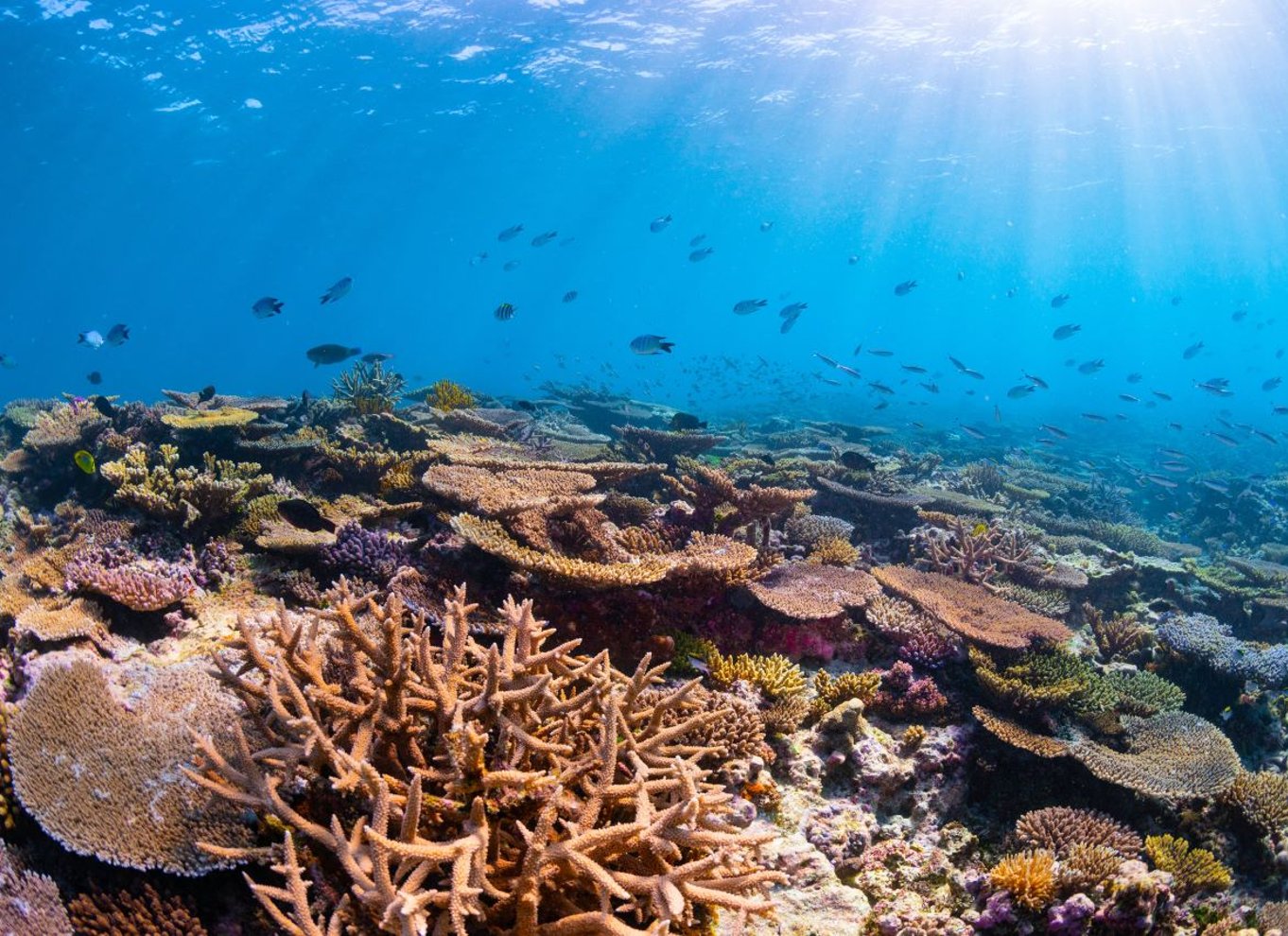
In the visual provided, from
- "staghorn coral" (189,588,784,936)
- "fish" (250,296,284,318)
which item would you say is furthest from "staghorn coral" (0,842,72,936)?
"fish" (250,296,284,318)

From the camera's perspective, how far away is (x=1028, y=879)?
12.5ft

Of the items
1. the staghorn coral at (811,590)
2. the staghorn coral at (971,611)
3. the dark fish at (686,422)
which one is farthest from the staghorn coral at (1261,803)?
the dark fish at (686,422)

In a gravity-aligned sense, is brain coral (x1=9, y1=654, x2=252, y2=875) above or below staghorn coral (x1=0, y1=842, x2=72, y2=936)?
above

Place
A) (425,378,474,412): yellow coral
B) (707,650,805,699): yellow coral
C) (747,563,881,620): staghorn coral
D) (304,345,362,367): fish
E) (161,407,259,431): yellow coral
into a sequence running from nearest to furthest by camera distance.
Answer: (707,650,805,699): yellow coral
(747,563,881,620): staghorn coral
(161,407,259,431): yellow coral
(304,345,362,367): fish
(425,378,474,412): yellow coral

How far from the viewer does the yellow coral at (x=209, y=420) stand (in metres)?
7.94

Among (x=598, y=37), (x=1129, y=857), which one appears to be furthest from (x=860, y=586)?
(x=598, y=37)

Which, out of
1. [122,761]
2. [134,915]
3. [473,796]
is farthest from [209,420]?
[473,796]

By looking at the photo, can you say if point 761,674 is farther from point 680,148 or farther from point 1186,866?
point 680,148

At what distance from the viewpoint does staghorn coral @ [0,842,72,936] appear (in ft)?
8.83

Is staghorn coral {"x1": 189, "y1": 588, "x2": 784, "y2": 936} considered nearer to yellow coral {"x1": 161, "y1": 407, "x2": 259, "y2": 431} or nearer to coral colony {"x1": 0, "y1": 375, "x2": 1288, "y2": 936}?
coral colony {"x1": 0, "y1": 375, "x2": 1288, "y2": 936}

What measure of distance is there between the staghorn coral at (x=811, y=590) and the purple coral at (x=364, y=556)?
3.15 metres

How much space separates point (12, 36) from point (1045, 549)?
42124 mm

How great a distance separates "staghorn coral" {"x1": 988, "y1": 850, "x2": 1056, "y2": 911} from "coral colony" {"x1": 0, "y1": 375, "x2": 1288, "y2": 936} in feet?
0.08

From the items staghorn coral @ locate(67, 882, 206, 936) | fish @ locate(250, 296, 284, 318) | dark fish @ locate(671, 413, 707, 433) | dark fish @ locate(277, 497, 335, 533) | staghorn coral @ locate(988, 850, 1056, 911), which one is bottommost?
staghorn coral @ locate(988, 850, 1056, 911)
